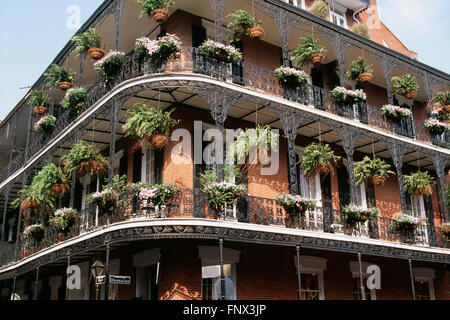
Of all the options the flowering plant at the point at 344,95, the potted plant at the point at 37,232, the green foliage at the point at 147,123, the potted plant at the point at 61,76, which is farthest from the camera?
the potted plant at the point at 61,76

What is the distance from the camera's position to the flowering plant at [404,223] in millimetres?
14422

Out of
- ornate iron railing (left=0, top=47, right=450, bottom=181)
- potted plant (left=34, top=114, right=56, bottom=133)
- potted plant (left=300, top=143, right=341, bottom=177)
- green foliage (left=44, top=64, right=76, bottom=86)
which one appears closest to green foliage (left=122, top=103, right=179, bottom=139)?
ornate iron railing (left=0, top=47, right=450, bottom=181)

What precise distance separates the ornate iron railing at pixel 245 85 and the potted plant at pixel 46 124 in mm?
225

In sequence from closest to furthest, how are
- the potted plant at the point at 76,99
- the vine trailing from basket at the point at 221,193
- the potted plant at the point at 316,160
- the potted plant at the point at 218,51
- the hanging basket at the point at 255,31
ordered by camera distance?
the vine trailing from basket at the point at 221,193 → the potted plant at the point at 218,51 → the potted plant at the point at 316,160 → the hanging basket at the point at 255,31 → the potted plant at the point at 76,99

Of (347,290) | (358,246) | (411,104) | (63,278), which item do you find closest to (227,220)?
(358,246)

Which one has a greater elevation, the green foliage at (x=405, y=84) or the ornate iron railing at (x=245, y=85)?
the green foliage at (x=405, y=84)

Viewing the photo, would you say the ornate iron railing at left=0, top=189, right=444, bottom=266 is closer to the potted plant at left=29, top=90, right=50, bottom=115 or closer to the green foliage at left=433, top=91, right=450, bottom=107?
the potted plant at left=29, top=90, right=50, bottom=115

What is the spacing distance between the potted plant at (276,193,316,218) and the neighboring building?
0.23m

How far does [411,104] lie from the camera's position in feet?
64.8

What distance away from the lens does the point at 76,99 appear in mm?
14859

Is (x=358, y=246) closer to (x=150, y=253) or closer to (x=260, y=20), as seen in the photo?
(x=150, y=253)

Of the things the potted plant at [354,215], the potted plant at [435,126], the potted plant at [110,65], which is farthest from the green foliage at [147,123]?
the potted plant at [435,126]

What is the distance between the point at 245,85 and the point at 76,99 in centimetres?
500

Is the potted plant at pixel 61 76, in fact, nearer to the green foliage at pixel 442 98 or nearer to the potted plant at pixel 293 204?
the potted plant at pixel 293 204
